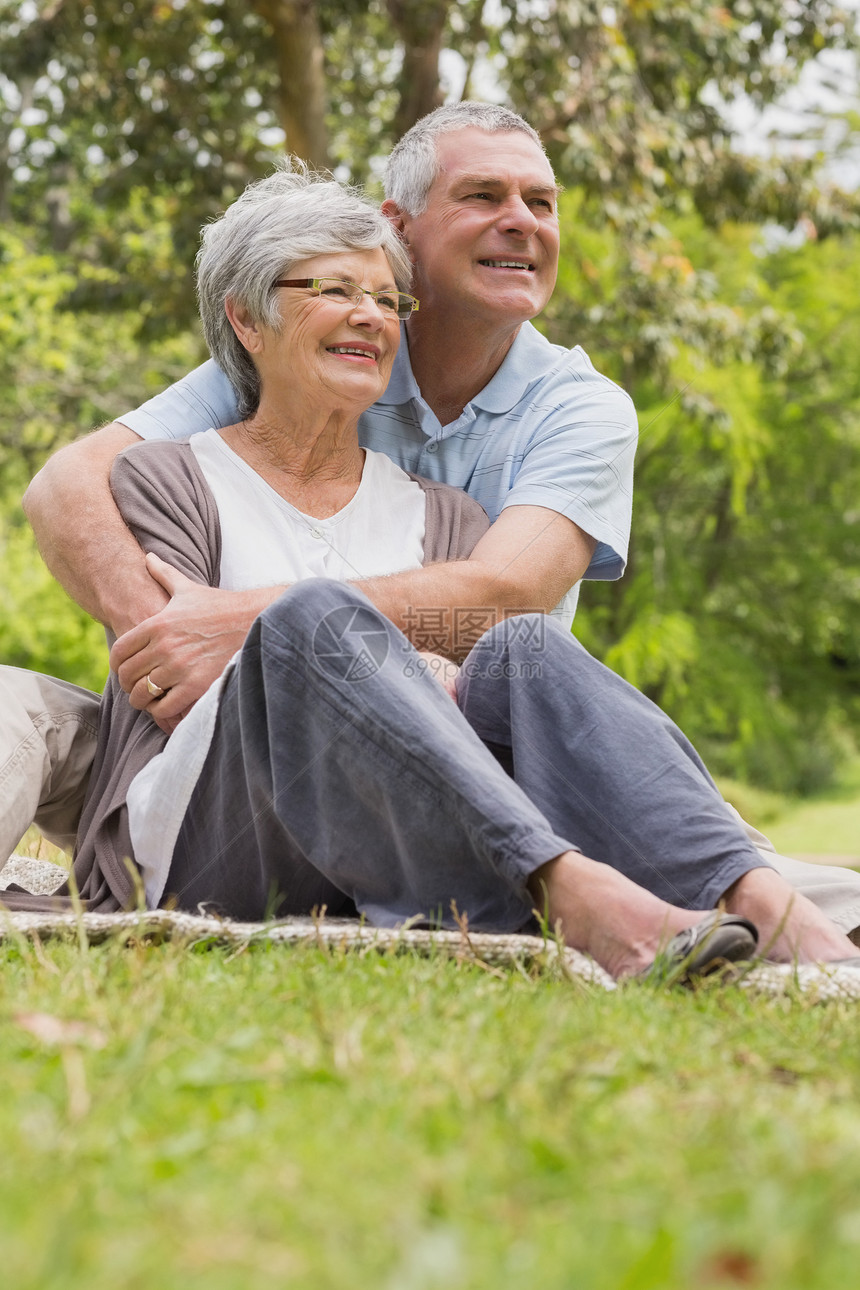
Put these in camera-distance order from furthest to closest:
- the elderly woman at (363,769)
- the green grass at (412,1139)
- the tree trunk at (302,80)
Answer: the tree trunk at (302,80) → the elderly woman at (363,769) → the green grass at (412,1139)

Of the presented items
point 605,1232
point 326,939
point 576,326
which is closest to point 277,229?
point 326,939

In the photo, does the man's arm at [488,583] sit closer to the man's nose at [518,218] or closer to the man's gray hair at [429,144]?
the man's nose at [518,218]

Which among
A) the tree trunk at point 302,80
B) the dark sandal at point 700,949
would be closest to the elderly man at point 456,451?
the dark sandal at point 700,949

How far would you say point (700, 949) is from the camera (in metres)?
1.91

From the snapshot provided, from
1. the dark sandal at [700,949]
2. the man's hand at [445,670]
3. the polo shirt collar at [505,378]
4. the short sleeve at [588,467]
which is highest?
the polo shirt collar at [505,378]

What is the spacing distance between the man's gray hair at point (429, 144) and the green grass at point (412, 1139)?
2.42 metres

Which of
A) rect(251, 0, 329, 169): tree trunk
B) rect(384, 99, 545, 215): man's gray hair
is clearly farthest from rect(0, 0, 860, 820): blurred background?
rect(384, 99, 545, 215): man's gray hair

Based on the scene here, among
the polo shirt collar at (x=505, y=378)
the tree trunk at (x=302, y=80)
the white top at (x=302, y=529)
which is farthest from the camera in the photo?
the tree trunk at (x=302, y=80)

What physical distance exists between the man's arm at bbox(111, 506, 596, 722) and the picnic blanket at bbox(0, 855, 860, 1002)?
1.69ft

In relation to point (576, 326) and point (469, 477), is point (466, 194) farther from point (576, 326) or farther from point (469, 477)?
point (576, 326)

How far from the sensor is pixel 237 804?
90.0 inches

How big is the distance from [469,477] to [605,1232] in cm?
250

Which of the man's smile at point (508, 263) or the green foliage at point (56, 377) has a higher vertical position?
the man's smile at point (508, 263)

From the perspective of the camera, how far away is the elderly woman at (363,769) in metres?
2.01
